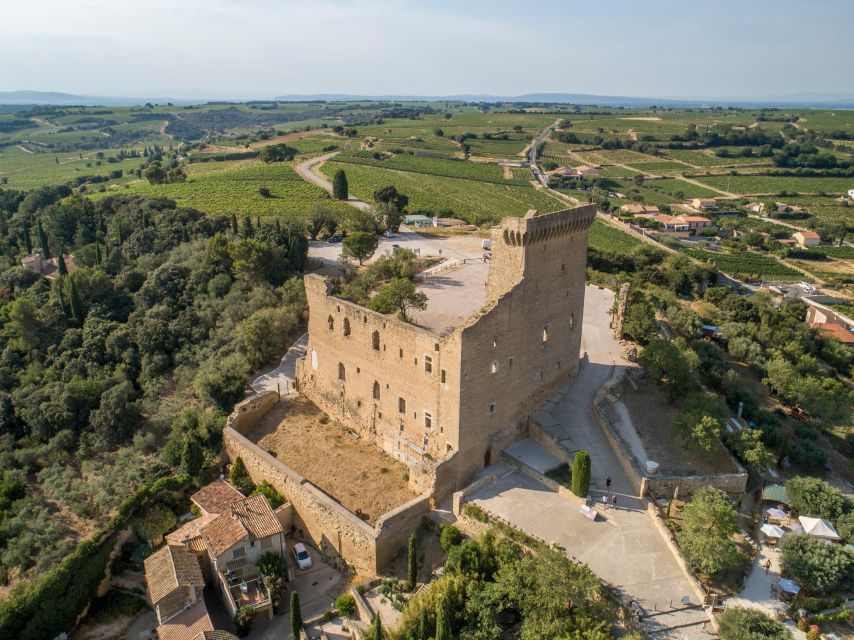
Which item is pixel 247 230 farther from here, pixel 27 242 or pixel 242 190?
pixel 242 190

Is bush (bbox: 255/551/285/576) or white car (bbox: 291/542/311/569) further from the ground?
bush (bbox: 255/551/285/576)

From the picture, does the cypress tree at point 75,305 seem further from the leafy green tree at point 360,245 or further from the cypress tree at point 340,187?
the cypress tree at point 340,187

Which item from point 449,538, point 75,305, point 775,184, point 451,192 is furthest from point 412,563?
point 775,184

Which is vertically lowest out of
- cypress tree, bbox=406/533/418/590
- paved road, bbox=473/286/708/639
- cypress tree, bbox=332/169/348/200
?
cypress tree, bbox=406/533/418/590

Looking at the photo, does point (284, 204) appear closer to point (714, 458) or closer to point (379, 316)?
point (379, 316)

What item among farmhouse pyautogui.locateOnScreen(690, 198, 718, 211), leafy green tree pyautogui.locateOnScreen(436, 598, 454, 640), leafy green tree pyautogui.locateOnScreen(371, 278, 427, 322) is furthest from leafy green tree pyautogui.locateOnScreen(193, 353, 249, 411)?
farmhouse pyautogui.locateOnScreen(690, 198, 718, 211)

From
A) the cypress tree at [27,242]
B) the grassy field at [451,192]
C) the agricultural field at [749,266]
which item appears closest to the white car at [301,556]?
the grassy field at [451,192]

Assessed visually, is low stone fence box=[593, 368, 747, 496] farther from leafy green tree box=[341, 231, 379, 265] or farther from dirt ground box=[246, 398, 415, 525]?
leafy green tree box=[341, 231, 379, 265]

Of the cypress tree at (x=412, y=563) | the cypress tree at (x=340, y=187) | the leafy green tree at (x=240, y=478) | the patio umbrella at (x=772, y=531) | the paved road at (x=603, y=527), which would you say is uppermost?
the cypress tree at (x=340, y=187)
